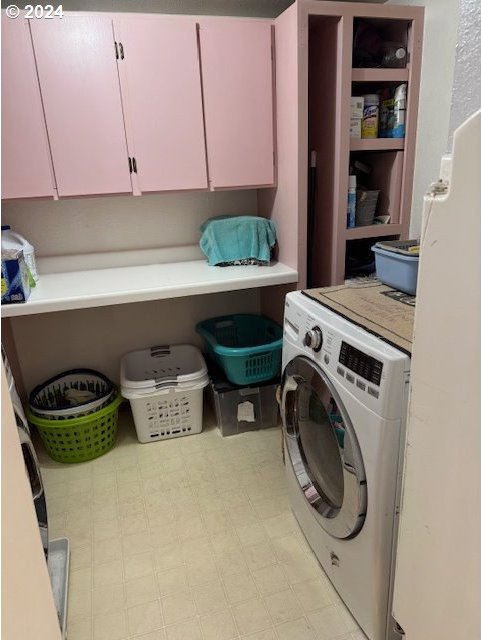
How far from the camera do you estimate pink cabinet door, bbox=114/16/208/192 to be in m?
1.81

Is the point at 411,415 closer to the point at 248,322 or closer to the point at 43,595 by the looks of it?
the point at 43,595

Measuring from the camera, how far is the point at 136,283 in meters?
2.02

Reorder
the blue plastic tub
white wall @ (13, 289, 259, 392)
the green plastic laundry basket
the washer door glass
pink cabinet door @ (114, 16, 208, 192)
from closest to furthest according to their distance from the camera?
the washer door glass
the blue plastic tub
pink cabinet door @ (114, 16, 208, 192)
the green plastic laundry basket
white wall @ (13, 289, 259, 392)

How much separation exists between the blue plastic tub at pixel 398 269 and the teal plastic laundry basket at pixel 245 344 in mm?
720

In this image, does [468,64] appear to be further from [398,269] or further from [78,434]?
[78,434]

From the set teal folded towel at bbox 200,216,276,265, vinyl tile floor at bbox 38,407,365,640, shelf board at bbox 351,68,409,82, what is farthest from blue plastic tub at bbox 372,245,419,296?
vinyl tile floor at bbox 38,407,365,640

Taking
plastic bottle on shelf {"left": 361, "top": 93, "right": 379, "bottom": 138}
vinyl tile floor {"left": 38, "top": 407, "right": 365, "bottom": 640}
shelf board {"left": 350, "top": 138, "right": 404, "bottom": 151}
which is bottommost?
vinyl tile floor {"left": 38, "top": 407, "right": 365, "bottom": 640}

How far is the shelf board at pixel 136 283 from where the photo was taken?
1.84 meters

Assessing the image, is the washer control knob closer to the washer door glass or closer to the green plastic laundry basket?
the washer door glass

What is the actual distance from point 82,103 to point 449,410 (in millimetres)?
1852

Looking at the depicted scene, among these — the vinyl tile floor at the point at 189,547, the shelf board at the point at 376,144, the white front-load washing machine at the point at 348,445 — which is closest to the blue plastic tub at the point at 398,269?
the white front-load washing machine at the point at 348,445

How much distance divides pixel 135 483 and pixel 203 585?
0.64 m

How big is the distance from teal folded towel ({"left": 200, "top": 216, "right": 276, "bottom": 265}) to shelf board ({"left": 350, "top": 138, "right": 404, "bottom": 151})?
0.55m

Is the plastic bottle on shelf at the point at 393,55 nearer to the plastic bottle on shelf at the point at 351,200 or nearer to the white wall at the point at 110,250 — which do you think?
the plastic bottle on shelf at the point at 351,200
